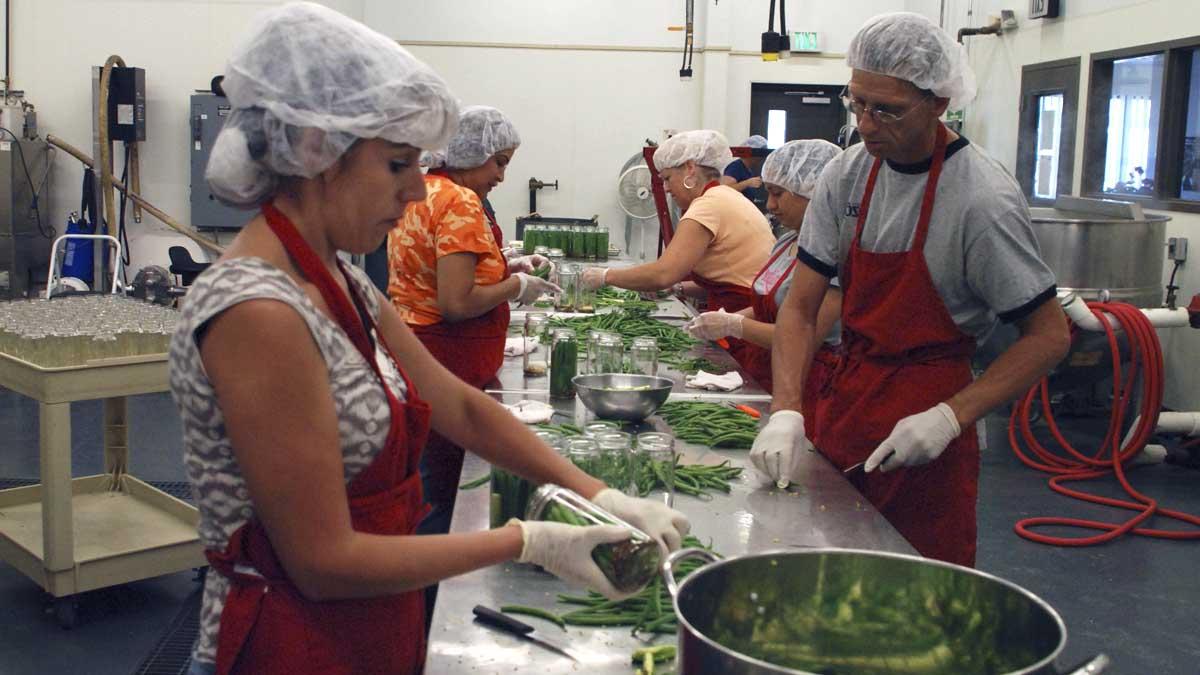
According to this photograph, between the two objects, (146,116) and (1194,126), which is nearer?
(1194,126)

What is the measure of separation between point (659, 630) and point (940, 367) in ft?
3.76

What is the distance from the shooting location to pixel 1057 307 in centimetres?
230

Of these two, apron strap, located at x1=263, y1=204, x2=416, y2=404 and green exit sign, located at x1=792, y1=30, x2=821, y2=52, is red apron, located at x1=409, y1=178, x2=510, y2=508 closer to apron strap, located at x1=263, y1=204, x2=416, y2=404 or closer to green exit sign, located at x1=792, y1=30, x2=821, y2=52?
apron strap, located at x1=263, y1=204, x2=416, y2=404

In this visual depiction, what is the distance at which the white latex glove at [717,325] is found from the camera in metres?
3.52

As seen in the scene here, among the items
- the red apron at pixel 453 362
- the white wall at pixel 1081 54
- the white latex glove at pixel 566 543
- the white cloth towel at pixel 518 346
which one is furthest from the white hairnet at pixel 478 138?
the white wall at pixel 1081 54

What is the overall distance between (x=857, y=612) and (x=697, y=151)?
137 inches

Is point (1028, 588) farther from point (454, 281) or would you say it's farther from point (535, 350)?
point (454, 281)

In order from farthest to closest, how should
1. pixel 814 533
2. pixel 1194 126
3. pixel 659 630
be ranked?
pixel 1194 126 → pixel 814 533 → pixel 659 630

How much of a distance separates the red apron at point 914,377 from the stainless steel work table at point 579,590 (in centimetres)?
18

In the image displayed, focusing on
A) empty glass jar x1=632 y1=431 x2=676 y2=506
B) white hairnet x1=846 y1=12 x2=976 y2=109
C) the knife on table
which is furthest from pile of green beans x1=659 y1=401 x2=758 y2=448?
the knife on table

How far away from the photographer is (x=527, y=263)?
16.0 ft

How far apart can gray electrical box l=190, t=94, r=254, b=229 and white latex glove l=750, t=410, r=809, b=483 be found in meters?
8.13

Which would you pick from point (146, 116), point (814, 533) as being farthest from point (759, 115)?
point (814, 533)

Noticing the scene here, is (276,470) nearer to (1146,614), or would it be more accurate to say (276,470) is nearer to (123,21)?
(1146,614)
